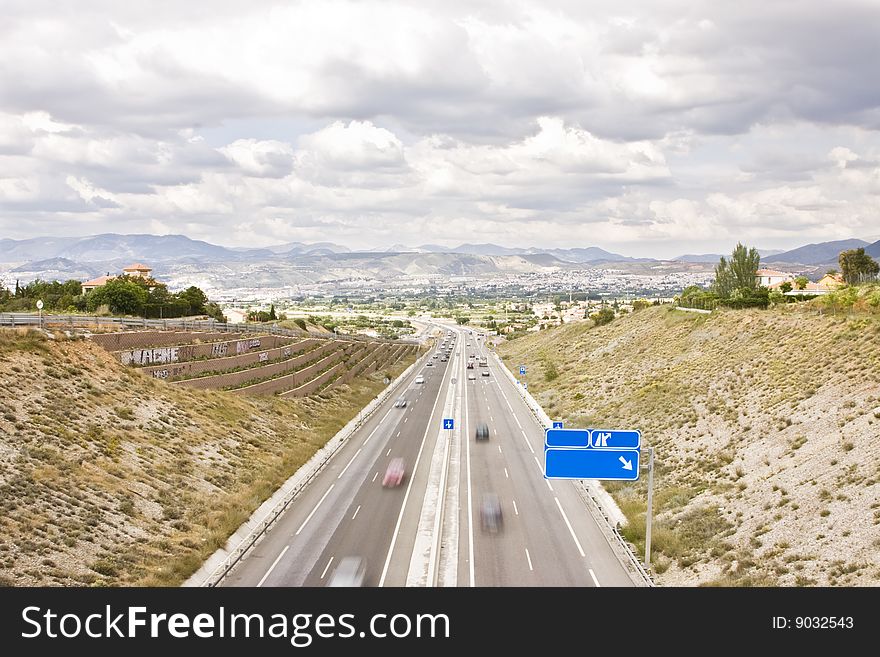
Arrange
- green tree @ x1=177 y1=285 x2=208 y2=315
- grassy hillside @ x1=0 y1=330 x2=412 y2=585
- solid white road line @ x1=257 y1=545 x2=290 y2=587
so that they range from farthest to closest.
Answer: green tree @ x1=177 y1=285 x2=208 y2=315 < solid white road line @ x1=257 y1=545 x2=290 y2=587 < grassy hillside @ x1=0 y1=330 x2=412 y2=585

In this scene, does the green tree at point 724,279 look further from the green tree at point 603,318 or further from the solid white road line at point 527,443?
the solid white road line at point 527,443

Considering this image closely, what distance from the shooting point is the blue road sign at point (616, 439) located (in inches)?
1328

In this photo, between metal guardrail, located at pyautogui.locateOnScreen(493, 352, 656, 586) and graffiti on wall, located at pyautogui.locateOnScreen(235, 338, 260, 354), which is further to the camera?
graffiti on wall, located at pyautogui.locateOnScreen(235, 338, 260, 354)

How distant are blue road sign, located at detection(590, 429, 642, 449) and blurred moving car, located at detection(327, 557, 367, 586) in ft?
38.4

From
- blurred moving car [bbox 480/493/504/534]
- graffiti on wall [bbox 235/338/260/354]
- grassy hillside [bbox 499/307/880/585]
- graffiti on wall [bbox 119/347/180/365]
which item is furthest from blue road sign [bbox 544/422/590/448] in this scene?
graffiti on wall [bbox 235/338/260/354]

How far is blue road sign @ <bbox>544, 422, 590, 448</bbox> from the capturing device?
34250 mm

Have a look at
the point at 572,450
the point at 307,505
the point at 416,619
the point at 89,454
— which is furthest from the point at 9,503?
the point at 572,450

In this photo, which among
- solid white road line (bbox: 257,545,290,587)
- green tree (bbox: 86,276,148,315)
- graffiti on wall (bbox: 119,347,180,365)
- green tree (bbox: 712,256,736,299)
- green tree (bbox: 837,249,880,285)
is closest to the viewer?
solid white road line (bbox: 257,545,290,587)

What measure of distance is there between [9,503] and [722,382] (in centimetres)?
4877

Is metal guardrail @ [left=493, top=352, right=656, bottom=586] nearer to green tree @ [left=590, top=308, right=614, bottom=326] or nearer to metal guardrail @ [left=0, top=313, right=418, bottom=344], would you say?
metal guardrail @ [left=0, top=313, right=418, bottom=344]

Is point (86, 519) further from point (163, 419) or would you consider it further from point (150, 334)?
point (150, 334)

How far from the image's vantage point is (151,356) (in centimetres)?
6144

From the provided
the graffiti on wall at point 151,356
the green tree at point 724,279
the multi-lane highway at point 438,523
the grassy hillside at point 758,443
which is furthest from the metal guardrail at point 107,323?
the green tree at point 724,279

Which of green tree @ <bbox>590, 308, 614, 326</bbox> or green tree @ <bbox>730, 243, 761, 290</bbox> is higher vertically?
green tree @ <bbox>730, 243, 761, 290</bbox>
